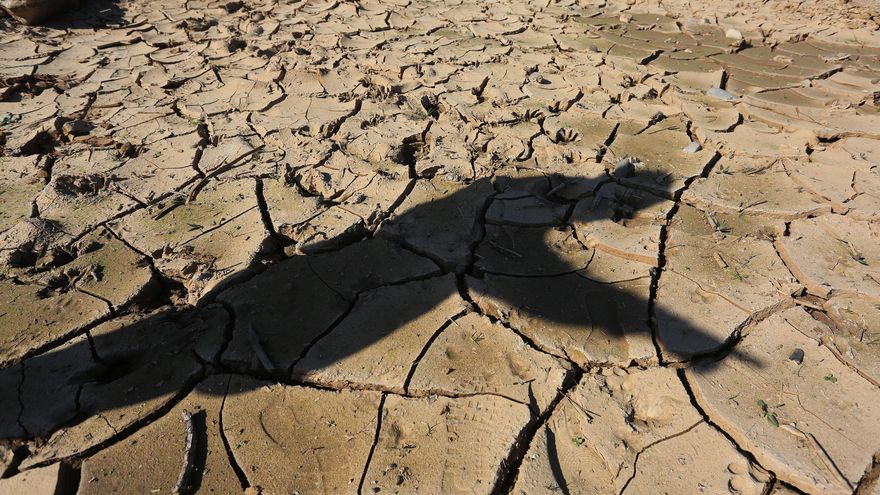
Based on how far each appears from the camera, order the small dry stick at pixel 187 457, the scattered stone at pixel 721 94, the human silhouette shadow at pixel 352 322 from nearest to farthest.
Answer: the small dry stick at pixel 187 457
the human silhouette shadow at pixel 352 322
the scattered stone at pixel 721 94

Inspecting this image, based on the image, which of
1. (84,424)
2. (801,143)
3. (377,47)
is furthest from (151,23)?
(801,143)

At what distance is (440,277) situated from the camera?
253 centimetres

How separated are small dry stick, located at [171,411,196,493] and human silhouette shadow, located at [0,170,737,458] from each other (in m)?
0.15

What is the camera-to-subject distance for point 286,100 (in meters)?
4.20

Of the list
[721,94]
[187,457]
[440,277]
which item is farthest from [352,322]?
[721,94]

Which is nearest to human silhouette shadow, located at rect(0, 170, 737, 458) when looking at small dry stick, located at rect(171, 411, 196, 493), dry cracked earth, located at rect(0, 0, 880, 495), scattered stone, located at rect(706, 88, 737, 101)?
dry cracked earth, located at rect(0, 0, 880, 495)

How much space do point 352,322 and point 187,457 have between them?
0.84 meters

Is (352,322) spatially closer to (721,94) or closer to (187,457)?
(187,457)

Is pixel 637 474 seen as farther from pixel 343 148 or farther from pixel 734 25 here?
pixel 734 25

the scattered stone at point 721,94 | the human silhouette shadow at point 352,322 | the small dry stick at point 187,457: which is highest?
the scattered stone at point 721,94

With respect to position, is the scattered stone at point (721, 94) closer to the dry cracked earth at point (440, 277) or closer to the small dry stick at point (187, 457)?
the dry cracked earth at point (440, 277)

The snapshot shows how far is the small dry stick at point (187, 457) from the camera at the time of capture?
172cm

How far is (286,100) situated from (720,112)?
12.0 feet

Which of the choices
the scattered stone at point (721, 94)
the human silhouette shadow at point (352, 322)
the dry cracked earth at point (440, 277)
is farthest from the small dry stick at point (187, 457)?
the scattered stone at point (721, 94)
